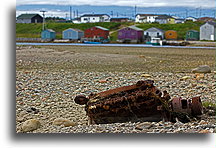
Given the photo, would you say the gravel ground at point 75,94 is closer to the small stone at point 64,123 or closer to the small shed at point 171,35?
the small stone at point 64,123

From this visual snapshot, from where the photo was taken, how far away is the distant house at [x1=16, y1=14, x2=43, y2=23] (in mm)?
4273

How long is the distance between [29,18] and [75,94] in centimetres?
132

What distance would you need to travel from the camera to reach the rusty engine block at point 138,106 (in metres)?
3.80

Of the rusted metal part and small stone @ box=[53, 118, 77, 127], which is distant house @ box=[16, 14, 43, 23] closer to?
small stone @ box=[53, 118, 77, 127]

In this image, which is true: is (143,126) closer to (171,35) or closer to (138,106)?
(138,106)

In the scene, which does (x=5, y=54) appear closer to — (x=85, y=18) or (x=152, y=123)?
(x=152, y=123)

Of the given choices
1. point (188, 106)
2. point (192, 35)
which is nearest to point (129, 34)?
point (192, 35)

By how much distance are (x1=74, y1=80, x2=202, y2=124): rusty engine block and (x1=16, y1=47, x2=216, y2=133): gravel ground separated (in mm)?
100

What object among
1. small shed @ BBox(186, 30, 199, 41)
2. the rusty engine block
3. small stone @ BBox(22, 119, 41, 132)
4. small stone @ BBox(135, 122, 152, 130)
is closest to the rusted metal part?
the rusty engine block

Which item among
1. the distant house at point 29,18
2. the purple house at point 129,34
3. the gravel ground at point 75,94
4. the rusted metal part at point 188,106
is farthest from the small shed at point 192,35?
the rusted metal part at point 188,106

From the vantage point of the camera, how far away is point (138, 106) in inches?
150

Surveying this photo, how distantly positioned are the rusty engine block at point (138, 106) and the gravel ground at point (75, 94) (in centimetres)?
10

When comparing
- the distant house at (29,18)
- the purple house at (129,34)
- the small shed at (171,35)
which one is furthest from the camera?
the small shed at (171,35)

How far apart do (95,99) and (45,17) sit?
133 cm
